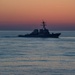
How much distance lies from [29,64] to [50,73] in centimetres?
634

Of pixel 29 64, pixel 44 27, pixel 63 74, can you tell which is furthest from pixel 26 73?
pixel 44 27

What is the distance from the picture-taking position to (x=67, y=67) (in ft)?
119

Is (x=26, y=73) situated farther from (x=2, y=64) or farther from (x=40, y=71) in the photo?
(x=2, y=64)

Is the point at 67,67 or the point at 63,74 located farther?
the point at 67,67

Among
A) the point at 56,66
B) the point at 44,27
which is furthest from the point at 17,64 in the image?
the point at 44,27

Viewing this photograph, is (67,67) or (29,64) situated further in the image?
(29,64)

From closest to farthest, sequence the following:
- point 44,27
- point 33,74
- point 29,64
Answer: point 33,74 → point 29,64 → point 44,27

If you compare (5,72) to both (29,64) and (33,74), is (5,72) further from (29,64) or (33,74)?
(29,64)

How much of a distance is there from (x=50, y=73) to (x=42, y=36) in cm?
10265

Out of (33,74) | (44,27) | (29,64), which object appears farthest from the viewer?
(44,27)

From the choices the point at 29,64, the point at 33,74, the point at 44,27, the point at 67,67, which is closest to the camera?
the point at 33,74

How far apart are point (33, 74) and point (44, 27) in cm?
9873

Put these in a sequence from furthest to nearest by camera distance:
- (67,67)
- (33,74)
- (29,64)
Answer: (29,64) < (67,67) < (33,74)

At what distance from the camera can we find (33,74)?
32.3 m
